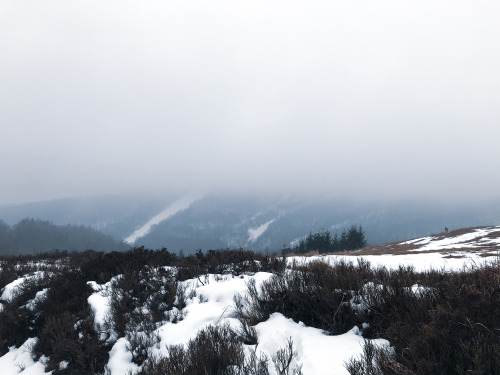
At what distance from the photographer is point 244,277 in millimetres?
8062

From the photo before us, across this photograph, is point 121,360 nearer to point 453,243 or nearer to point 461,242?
point 453,243

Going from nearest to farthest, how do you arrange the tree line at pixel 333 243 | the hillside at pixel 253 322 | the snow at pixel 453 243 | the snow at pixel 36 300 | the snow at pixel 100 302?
the hillside at pixel 253 322 < the snow at pixel 100 302 < the snow at pixel 36 300 < the snow at pixel 453 243 < the tree line at pixel 333 243

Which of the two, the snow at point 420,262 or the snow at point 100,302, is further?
the snow at point 420,262

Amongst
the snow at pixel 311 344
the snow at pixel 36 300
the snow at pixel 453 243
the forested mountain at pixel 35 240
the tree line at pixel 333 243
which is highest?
the forested mountain at pixel 35 240

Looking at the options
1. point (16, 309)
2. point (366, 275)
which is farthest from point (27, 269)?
point (366, 275)

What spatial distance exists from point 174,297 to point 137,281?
1628mm

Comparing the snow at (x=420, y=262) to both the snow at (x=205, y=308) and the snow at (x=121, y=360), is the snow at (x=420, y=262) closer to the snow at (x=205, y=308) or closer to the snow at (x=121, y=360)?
the snow at (x=205, y=308)

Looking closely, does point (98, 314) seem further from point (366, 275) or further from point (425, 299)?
point (425, 299)

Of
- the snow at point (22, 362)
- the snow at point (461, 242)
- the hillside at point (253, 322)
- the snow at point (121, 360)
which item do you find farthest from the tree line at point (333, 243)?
the snow at point (121, 360)

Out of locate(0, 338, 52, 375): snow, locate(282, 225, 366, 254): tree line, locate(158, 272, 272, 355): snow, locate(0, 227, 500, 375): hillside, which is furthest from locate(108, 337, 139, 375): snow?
locate(282, 225, 366, 254): tree line

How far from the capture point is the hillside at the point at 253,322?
3.80 metres

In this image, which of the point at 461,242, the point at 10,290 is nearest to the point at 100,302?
the point at 10,290

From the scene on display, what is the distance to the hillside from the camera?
3.80 meters

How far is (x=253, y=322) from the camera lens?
5.61 m
